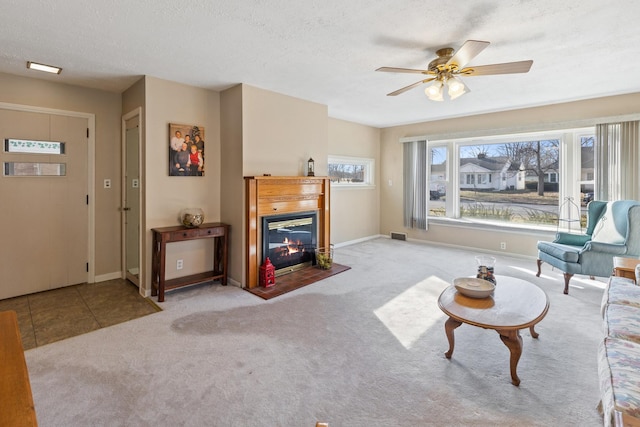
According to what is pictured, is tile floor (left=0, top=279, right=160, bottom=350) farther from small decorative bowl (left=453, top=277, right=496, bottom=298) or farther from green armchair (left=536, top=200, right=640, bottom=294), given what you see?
green armchair (left=536, top=200, right=640, bottom=294)

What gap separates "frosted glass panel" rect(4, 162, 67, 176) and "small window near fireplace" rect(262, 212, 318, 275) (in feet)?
7.88

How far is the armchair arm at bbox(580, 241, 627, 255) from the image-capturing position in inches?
134

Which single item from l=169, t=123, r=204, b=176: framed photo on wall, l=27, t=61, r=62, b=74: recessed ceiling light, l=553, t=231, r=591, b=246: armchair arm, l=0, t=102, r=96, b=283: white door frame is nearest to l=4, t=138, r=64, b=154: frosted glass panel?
l=0, t=102, r=96, b=283: white door frame

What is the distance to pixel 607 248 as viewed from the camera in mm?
3445

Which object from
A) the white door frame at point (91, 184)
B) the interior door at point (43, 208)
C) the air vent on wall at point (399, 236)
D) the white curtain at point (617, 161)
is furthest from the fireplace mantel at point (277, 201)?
the white curtain at point (617, 161)

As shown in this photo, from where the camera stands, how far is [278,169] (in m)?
4.21

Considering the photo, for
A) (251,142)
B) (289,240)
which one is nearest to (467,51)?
(251,142)

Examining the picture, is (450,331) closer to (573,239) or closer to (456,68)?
(456,68)

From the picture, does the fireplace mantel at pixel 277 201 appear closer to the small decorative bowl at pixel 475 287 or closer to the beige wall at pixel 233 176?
the beige wall at pixel 233 176

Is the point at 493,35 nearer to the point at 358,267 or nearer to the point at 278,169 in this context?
the point at 278,169

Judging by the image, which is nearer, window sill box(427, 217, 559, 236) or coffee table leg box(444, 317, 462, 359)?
coffee table leg box(444, 317, 462, 359)

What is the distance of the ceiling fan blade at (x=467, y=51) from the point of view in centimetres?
211

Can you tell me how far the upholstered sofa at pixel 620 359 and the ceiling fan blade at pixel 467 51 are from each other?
1.91m

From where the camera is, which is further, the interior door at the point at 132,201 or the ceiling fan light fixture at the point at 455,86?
the interior door at the point at 132,201
